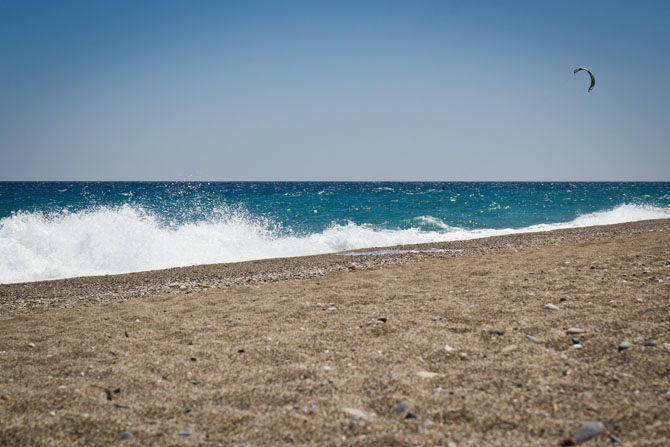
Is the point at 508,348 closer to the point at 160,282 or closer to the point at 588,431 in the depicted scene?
the point at 588,431

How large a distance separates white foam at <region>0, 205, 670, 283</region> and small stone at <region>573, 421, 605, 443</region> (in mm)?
13353

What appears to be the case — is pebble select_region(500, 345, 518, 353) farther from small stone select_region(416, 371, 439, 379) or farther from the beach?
small stone select_region(416, 371, 439, 379)

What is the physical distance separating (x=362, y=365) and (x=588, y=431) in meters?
1.82

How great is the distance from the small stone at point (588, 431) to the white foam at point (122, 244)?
13.4 metres

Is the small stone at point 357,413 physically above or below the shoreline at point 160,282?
above

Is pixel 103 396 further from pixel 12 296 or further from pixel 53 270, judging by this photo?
pixel 53 270

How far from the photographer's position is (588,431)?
8.35 feet

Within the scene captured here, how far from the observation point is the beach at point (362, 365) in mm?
2809

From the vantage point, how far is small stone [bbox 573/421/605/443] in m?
2.51

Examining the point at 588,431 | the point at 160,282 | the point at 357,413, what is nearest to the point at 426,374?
the point at 357,413

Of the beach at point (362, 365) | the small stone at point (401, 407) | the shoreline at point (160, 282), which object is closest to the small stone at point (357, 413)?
the beach at point (362, 365)

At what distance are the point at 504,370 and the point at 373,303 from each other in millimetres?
2652

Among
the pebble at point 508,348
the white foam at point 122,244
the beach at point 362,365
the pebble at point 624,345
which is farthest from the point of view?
the white foam at point 122,244

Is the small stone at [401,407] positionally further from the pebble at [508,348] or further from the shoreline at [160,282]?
the shoreline at [160,282]
